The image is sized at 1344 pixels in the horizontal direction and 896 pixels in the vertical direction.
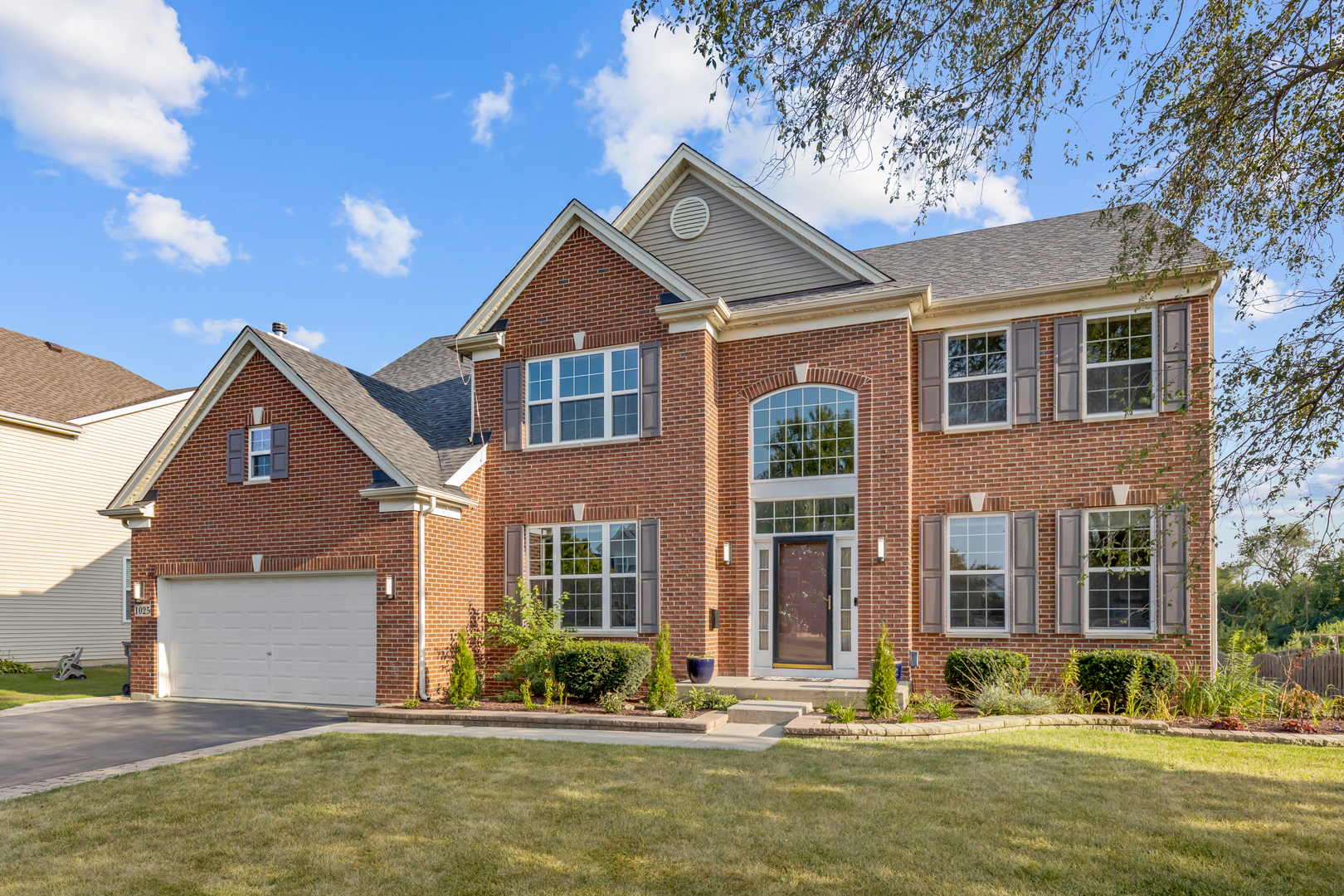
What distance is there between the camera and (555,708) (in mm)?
12031

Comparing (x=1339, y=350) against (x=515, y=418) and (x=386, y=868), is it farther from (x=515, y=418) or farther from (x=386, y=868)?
(x=515, y=418)

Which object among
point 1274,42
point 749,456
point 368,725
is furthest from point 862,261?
point 368,725

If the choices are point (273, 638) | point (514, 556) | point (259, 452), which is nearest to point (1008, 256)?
point (514, 556)

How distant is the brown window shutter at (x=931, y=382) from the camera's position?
1331 centimetres

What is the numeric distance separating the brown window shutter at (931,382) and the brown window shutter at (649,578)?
15.5ft

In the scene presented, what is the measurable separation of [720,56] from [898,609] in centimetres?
886

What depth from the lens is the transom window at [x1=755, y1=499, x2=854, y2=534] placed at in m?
13.3

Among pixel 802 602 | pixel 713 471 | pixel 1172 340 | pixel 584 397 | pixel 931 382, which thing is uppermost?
pixel 1172 340

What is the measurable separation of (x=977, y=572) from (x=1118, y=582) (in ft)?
6.37

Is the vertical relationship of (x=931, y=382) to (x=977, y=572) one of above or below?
above

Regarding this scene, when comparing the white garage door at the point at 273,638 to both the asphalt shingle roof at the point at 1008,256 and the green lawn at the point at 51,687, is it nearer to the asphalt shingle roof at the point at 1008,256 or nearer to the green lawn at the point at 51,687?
the green lawn at the point at 51,687

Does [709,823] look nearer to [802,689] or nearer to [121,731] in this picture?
[802,689]

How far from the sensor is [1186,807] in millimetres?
6633

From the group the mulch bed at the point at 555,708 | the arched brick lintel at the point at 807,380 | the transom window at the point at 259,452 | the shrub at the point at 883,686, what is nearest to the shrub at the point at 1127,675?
the shrub at the point at 883,686
